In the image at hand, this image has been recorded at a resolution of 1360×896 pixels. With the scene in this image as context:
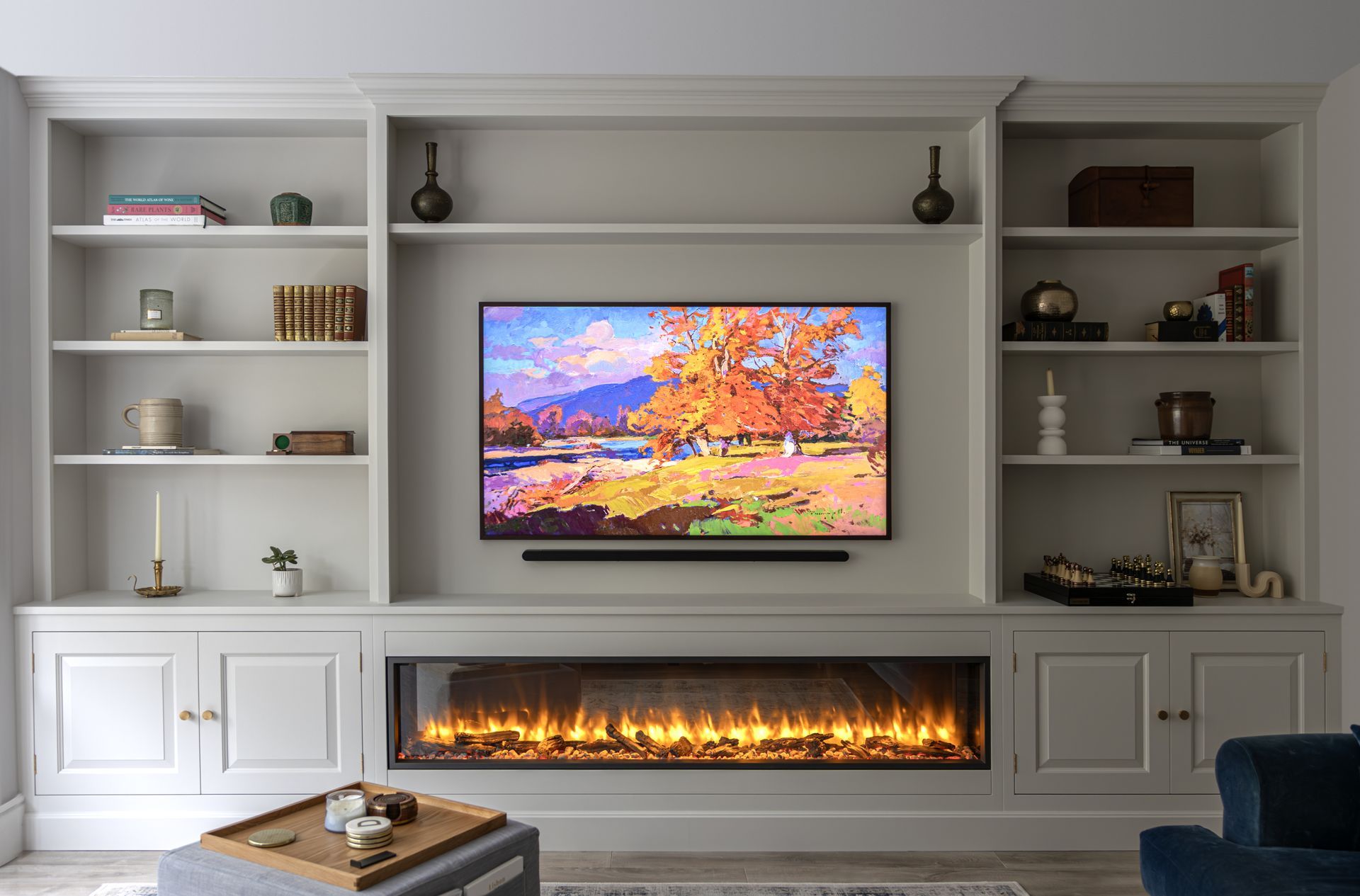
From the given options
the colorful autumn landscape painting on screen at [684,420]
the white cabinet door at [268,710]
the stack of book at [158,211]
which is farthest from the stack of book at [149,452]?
the colorful autumn landscape painting on screen at [684,420]

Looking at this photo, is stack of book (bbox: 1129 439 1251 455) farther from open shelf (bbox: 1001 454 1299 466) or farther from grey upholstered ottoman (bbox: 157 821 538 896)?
grey upholstered ottoman (bbox: 157 821 538 896)

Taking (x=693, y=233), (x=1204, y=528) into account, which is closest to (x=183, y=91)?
(x=693, y=233)

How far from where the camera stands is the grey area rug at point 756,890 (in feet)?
8.61

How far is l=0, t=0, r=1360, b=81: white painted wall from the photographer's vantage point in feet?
10.1

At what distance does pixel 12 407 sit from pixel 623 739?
7.72ft

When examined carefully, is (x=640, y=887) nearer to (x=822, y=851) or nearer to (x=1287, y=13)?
(x=822, y=851)

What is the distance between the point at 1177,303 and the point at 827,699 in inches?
73.7

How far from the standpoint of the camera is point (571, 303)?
3.17 metres

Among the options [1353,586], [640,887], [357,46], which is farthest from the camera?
[357,46]

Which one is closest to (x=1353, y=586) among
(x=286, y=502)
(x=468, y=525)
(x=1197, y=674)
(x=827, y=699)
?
(x=1197, y=674)

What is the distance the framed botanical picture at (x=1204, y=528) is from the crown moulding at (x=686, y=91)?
1.65 metres

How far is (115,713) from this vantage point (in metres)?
2.92

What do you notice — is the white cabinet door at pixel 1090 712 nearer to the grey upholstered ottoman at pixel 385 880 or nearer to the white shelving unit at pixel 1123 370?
the white shelving unit at pixel 1123 370

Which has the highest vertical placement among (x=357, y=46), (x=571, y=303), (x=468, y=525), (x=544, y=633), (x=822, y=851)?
(x=357, y=46)
